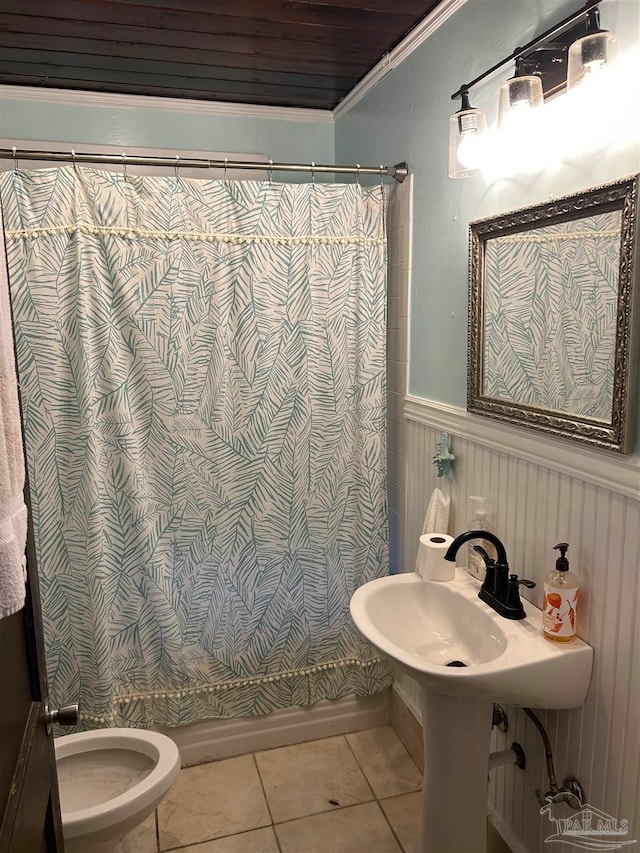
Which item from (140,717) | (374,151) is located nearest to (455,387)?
(374,151)

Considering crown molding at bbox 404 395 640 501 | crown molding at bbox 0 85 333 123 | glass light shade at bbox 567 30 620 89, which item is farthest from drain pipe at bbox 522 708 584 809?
crown molding at bbox 0 85 333 123

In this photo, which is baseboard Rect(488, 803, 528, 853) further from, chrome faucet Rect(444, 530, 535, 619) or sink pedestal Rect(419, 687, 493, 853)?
chrome faucet Rect(444, 530, 535, 619)

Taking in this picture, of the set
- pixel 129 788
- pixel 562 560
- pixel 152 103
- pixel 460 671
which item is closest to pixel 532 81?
pixel 562 560

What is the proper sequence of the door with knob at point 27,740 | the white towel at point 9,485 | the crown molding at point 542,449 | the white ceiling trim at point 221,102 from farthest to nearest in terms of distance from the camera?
the white ceiling trim at point 221,102
the crown molding at point 542,449
the door with knob at point 27,740
the white towel at point 9,485

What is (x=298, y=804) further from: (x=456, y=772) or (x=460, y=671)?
(x=460, y=671)

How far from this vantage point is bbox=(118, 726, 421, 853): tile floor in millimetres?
1933

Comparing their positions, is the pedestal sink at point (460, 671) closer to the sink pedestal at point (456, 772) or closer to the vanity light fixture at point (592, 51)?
the sink pedestal at point (456, 772)

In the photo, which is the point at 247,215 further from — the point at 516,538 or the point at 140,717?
the point at 140,717

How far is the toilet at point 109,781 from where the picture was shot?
5.06ft

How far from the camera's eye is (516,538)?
1.64 m

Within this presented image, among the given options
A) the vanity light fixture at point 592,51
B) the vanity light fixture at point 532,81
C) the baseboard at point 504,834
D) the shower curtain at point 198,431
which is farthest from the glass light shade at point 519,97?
the baseboard at point 504,834

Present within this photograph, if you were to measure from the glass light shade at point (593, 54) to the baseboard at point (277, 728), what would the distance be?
2.15 metres

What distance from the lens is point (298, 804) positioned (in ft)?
6.82

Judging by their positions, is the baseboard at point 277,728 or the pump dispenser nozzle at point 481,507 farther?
the baseboard at point 277,728
